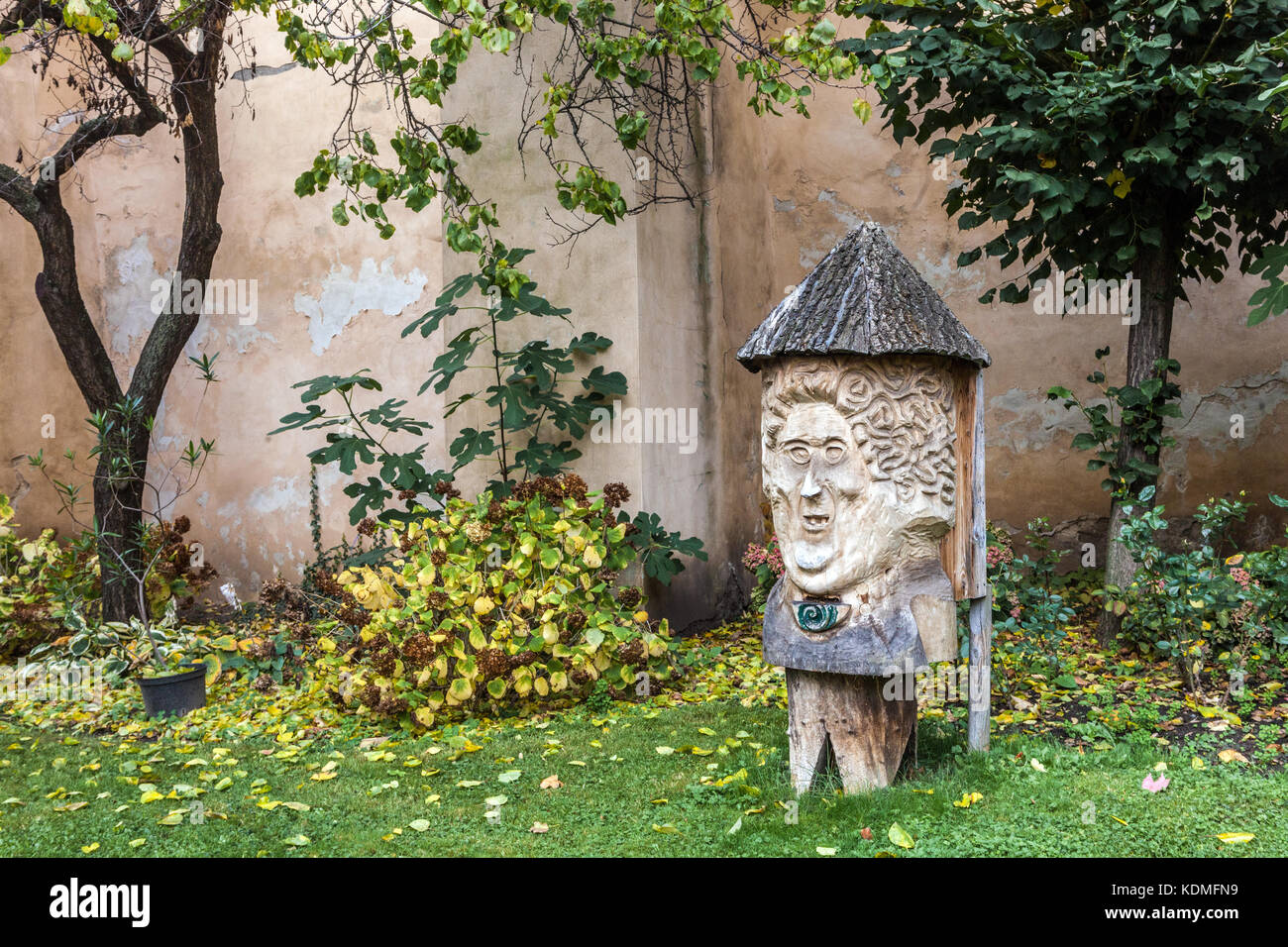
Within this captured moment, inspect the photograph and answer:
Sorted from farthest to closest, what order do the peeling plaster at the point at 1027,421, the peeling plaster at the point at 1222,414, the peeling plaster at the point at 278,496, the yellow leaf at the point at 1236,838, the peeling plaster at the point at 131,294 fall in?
the peeling plaster at the point at 131,294, the peeling plaster at the point at 278,496, the peeling plaster at the point at 1027,421, the peeling plaster at the point at 1222,414, the yellow leaf at the point at 1236,838

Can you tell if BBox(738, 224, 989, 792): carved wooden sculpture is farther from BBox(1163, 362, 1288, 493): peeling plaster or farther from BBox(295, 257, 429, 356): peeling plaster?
BBox(295, 257, 429, 356): peeling plaster

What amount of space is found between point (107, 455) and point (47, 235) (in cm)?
131

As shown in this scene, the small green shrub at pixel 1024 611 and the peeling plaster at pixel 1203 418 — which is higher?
the peeling plaster at pixel 1203 418

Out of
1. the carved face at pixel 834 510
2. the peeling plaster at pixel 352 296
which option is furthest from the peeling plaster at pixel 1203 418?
the peeling plaster at pixel 352 296

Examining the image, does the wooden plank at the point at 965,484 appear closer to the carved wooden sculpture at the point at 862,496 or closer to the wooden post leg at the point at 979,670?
the carved wooden sculpture at the point at 862,496

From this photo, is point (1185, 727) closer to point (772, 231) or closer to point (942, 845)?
point (942, 845)

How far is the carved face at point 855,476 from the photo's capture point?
10.2 feet

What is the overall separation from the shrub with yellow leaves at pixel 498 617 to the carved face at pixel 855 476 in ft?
5.37

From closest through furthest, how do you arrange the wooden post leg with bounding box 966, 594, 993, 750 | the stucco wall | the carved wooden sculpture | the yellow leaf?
the yellow leaf < the carved wooden sculpture < the wooden post leg with bounding box 966, 594, 993, 750 < the stucco wall

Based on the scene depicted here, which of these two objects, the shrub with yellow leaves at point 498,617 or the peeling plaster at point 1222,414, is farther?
the peeling plaster at point 1222,414

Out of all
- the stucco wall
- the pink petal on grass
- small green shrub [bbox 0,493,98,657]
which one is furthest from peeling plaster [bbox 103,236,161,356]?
the pink petal on grass

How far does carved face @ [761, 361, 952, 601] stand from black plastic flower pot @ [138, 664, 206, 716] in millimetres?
3210

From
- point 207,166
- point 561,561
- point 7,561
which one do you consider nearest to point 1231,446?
point 561,561

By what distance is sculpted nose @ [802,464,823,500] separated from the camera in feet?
10.2
